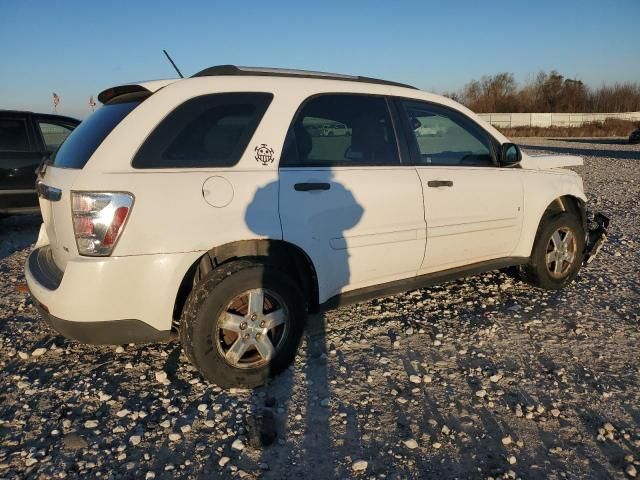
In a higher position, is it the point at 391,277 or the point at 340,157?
the point at 340,157

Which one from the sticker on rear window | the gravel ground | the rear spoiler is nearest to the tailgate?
the rear spoiler

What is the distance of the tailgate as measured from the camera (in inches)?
107

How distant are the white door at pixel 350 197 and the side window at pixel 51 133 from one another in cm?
573

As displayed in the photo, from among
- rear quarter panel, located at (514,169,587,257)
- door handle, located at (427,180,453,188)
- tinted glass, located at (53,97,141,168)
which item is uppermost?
tinted glass, located at (53,97,141,168)

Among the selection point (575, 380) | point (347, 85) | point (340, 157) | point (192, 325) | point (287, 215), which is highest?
point (347, 85)

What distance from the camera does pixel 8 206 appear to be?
7.26 meters

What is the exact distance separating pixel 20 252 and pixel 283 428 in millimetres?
5543

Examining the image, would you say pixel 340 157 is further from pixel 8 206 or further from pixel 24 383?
pixel 8 206

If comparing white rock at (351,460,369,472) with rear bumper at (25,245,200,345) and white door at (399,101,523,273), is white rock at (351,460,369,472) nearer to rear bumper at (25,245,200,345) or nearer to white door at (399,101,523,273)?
rear bumper at (25,245,200,345)

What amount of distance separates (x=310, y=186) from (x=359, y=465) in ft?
5.39

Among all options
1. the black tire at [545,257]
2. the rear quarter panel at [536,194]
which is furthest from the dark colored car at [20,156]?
the black tire at [545,257]

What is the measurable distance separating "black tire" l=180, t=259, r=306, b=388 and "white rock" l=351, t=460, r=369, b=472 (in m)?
0.91

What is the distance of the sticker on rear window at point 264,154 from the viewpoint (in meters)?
3.03

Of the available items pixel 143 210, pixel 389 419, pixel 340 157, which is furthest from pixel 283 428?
pixel 340 157
